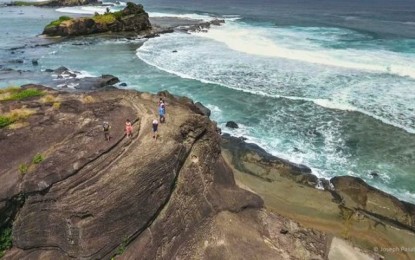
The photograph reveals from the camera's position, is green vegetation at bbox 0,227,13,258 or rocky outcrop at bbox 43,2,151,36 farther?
rocky outcrop at bbox 43,2,151,36

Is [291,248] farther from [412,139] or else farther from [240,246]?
[412,139]

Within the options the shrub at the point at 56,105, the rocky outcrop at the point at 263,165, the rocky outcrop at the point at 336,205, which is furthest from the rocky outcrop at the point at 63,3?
the rocky outcrop at the point at 336,205

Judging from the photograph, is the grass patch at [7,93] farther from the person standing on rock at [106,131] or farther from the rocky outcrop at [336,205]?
the rocky outcrop at [336,205]

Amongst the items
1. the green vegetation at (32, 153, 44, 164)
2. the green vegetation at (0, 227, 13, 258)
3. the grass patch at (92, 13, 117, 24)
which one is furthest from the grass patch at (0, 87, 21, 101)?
the grass patch at (92, 13, 117, 24)

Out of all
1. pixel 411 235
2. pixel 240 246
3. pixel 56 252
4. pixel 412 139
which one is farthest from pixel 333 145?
pixel 56 252

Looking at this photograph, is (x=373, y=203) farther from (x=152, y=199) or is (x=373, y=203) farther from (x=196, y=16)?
(x=196, y=16)

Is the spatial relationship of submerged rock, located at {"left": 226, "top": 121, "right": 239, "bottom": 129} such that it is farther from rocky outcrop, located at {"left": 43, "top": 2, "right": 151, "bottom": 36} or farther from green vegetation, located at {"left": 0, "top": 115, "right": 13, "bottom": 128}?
rocky outcrop, located at {"left": 43, "top": 2, "right": 151, "bottom": 36}
